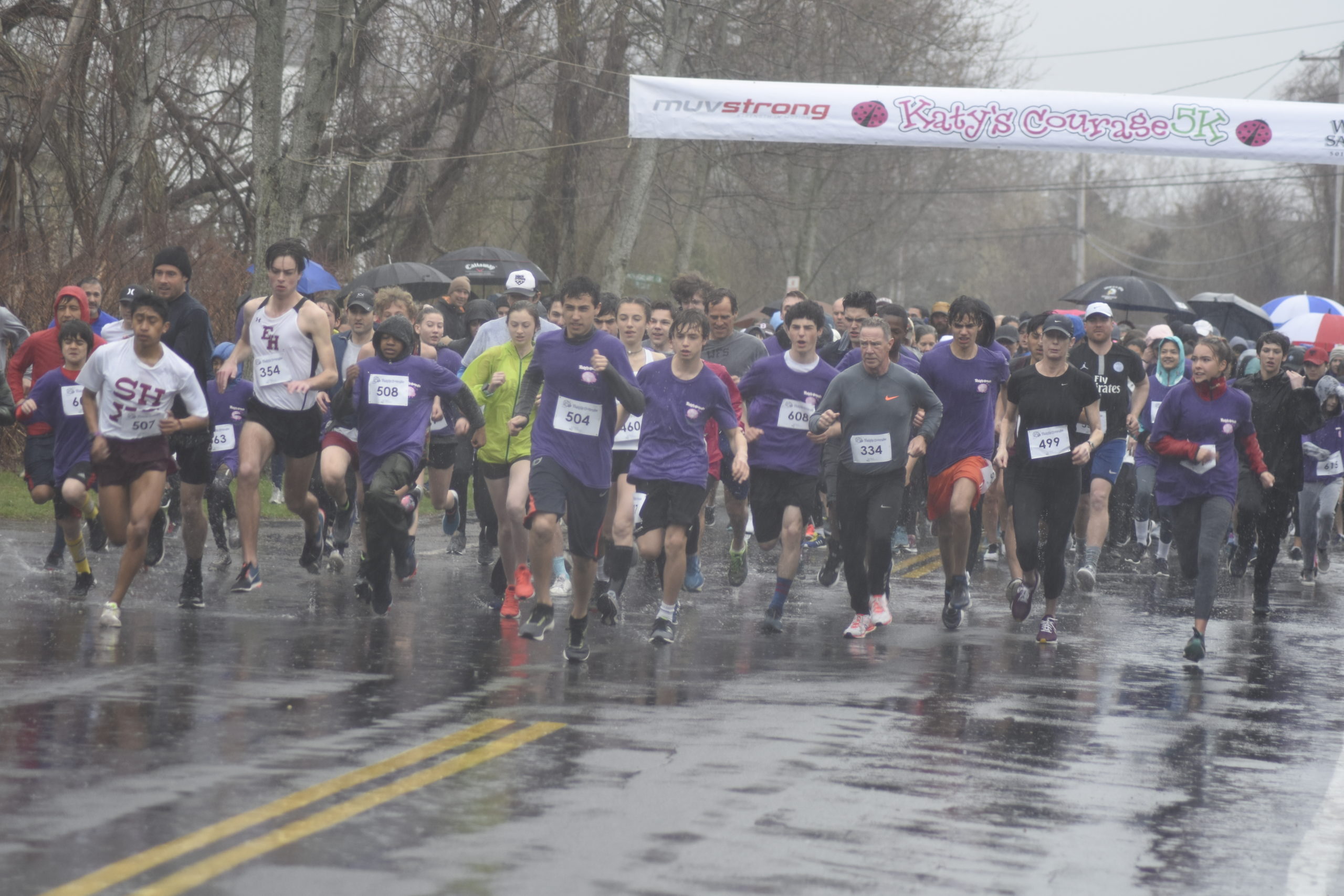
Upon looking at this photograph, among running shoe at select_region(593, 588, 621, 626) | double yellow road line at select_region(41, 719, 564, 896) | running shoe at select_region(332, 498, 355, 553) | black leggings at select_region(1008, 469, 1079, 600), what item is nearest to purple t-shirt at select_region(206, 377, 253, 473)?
running shoe at select_region(332, 498, 355, 553)

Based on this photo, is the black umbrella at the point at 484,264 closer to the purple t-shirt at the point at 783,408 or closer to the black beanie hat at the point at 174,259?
the purple t-shirt at the point at 783,408

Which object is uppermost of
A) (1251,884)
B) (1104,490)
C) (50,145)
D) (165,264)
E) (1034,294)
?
(1034,294)

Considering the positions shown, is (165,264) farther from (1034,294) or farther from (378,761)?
(1034,294)

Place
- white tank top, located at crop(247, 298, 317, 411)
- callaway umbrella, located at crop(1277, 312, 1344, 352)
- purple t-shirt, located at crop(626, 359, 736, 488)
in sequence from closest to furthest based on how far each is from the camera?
purple t-shirt, located at crop(626, 359, 736, 488)
white tank top, located at crop(247, 298, 317, 411)
callaway umbrella, located at crop(1277, 312, 1344, 352)

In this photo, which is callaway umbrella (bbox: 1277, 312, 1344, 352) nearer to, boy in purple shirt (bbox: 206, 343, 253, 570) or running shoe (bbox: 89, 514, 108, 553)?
boy in purple shirt (bbox: 206, 343, 253, 570)

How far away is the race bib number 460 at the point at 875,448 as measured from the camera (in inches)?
397

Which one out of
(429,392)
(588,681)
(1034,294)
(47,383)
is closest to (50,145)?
(47,383)

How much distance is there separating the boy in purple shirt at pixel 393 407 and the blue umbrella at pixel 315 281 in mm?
9063

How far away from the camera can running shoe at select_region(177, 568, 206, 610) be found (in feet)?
33.0

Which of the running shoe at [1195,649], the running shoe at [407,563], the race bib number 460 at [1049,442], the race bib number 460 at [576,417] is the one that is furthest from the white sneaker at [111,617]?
the running shoe at [1195,649]

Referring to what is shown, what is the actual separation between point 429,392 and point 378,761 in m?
4.31

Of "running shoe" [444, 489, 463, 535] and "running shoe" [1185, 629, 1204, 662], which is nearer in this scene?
"running shoe" [1185, 629, 1204, 662]

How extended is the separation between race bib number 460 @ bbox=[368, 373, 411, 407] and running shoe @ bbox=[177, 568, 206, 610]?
4.79ft

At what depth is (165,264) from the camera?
10398mm
